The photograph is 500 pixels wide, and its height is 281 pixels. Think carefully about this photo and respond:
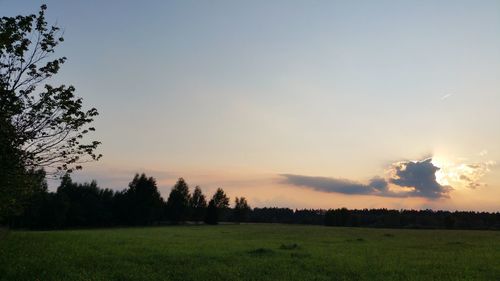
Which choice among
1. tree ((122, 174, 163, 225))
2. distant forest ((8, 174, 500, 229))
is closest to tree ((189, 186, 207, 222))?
distant forest ((8, 174, 500, 229))

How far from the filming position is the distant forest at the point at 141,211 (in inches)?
4707

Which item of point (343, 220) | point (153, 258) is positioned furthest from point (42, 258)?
point (343, 220)

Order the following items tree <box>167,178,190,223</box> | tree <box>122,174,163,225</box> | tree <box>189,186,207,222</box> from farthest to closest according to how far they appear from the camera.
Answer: tree <box>189,186,207,222</box>
tree <box>167,178,190,223</box>
tree <box>122,174,163,225</box>

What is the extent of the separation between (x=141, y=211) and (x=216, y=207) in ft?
113

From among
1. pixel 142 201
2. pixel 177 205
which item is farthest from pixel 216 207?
pixel 142 201

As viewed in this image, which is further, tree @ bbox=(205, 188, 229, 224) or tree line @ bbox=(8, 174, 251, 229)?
tree @ bbox=(205, 188, 229, 224)

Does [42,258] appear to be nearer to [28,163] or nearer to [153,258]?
[153,258]

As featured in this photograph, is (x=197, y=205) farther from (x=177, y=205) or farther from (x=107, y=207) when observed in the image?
(x=107, y=207)

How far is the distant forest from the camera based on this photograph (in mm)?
119562

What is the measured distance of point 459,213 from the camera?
617ft

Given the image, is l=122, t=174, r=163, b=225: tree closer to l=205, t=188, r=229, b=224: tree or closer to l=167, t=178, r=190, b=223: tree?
l=167, t=178, r=190, b=223: tree

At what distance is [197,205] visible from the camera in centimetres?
17962

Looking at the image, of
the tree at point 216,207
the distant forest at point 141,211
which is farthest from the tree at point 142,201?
the tree at point 216,207

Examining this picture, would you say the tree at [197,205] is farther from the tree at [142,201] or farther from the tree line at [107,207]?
the tree at [142,201]
